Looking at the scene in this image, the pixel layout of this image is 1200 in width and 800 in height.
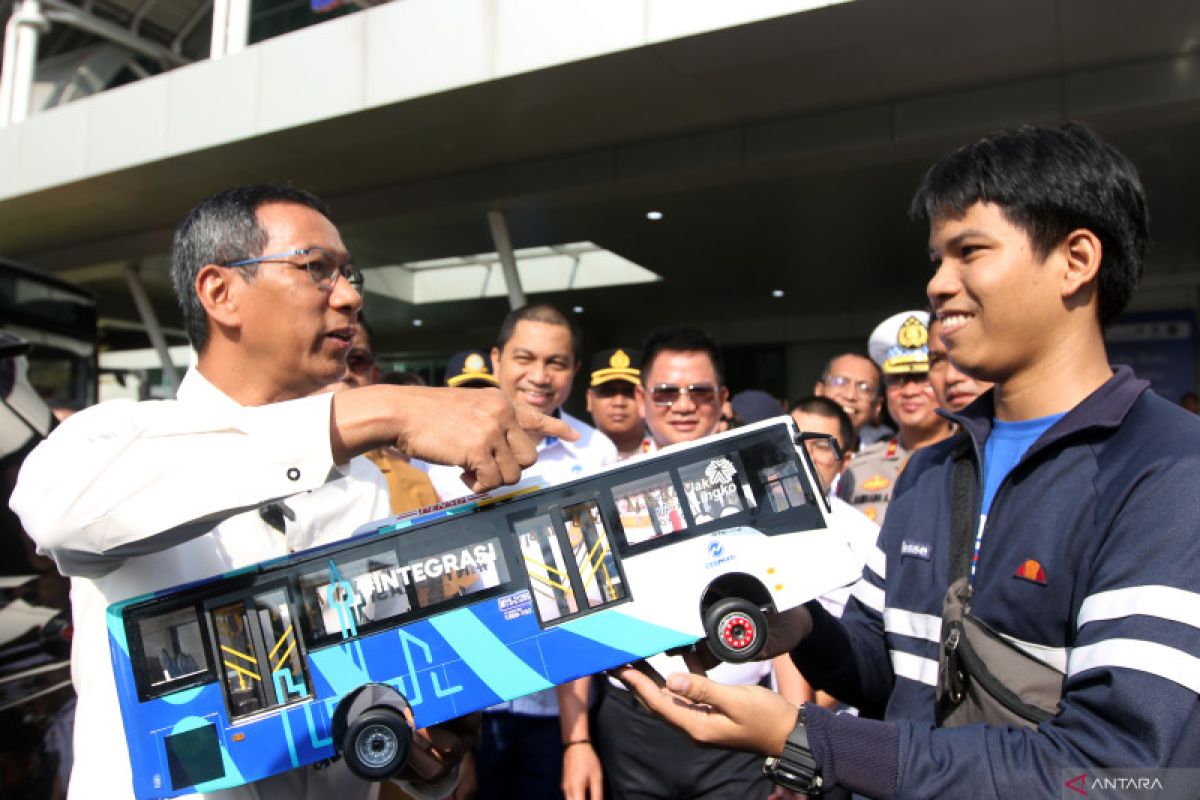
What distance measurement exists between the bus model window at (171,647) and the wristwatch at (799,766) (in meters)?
1.08

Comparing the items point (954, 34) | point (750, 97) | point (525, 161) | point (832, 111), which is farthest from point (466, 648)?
point (525, 161)

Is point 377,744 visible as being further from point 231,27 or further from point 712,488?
point 231,27

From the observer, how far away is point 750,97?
911 cm

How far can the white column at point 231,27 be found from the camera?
12.4 m

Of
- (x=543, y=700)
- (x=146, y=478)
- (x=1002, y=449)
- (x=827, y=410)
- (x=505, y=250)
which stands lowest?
(x=543, y=700)

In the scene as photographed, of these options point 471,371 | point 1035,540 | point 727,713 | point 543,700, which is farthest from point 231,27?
point 1035,540

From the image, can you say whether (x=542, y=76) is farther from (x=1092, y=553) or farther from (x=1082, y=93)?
(x=1092, y=553)

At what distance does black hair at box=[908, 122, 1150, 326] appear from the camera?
1574mm

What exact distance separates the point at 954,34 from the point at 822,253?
23.8 feet

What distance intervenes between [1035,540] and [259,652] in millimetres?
1476

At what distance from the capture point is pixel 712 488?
1724mm

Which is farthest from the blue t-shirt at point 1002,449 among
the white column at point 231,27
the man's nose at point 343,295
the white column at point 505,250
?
the white column at point 231,27

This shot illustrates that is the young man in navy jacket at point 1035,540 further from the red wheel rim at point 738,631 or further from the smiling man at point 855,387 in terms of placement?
the smiling man at point 855,387

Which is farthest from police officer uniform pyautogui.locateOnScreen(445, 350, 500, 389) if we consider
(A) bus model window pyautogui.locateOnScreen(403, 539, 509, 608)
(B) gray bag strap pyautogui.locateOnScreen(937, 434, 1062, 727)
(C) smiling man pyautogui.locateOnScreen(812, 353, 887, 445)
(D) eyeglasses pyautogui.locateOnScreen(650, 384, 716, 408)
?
→ (B) gray bag strap pyautogui.locateOnScreen(937, 434, 1062, 727)
